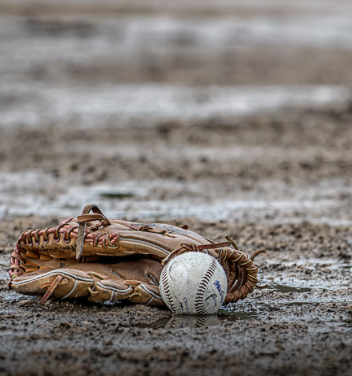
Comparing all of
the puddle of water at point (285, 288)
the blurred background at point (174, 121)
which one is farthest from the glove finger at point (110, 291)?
the blurred background at point (174, 121)

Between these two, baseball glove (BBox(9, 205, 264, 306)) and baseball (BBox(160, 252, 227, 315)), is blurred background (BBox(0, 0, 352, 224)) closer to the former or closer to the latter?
baseball glove (BBox(9, 205, 264, 306))

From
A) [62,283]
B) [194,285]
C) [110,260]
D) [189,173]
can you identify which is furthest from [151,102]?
[194,285]

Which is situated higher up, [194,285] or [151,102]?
[151,102]

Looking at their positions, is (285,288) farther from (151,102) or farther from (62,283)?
(151,102)

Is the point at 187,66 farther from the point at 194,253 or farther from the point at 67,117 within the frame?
the point at 194,253

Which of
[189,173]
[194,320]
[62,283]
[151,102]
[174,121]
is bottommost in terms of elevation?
[194,320]

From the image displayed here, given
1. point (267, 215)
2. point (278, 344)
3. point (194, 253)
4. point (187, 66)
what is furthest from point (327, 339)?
point (187, 66)
